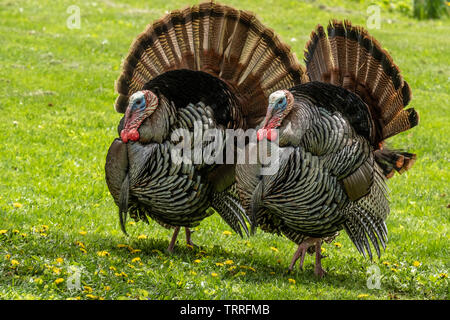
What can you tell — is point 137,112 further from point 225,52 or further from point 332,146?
point 332,146

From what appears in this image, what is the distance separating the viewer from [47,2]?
20.3 meters

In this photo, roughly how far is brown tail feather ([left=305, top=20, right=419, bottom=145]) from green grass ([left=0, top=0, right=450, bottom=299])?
4.62 ft

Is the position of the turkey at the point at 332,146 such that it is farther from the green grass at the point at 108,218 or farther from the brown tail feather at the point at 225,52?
the green grass at the point at 108,218

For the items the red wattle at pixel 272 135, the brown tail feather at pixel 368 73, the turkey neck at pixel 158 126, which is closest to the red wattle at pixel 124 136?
the turkey neck at pixel 158 126

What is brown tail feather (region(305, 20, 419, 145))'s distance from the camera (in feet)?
20.4

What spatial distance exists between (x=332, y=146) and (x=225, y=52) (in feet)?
5.19

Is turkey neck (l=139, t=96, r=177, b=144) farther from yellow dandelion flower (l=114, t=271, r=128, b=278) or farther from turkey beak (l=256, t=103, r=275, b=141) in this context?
yellow dandelion flower (l=114, t=271, r=128, b=278)

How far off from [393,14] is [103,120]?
14.7 m

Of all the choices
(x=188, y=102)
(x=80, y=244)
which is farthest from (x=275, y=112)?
(x=80, y=244)

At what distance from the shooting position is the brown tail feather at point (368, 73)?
6.21 m

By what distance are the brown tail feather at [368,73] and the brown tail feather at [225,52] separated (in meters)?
0.31

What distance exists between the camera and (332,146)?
555cm
